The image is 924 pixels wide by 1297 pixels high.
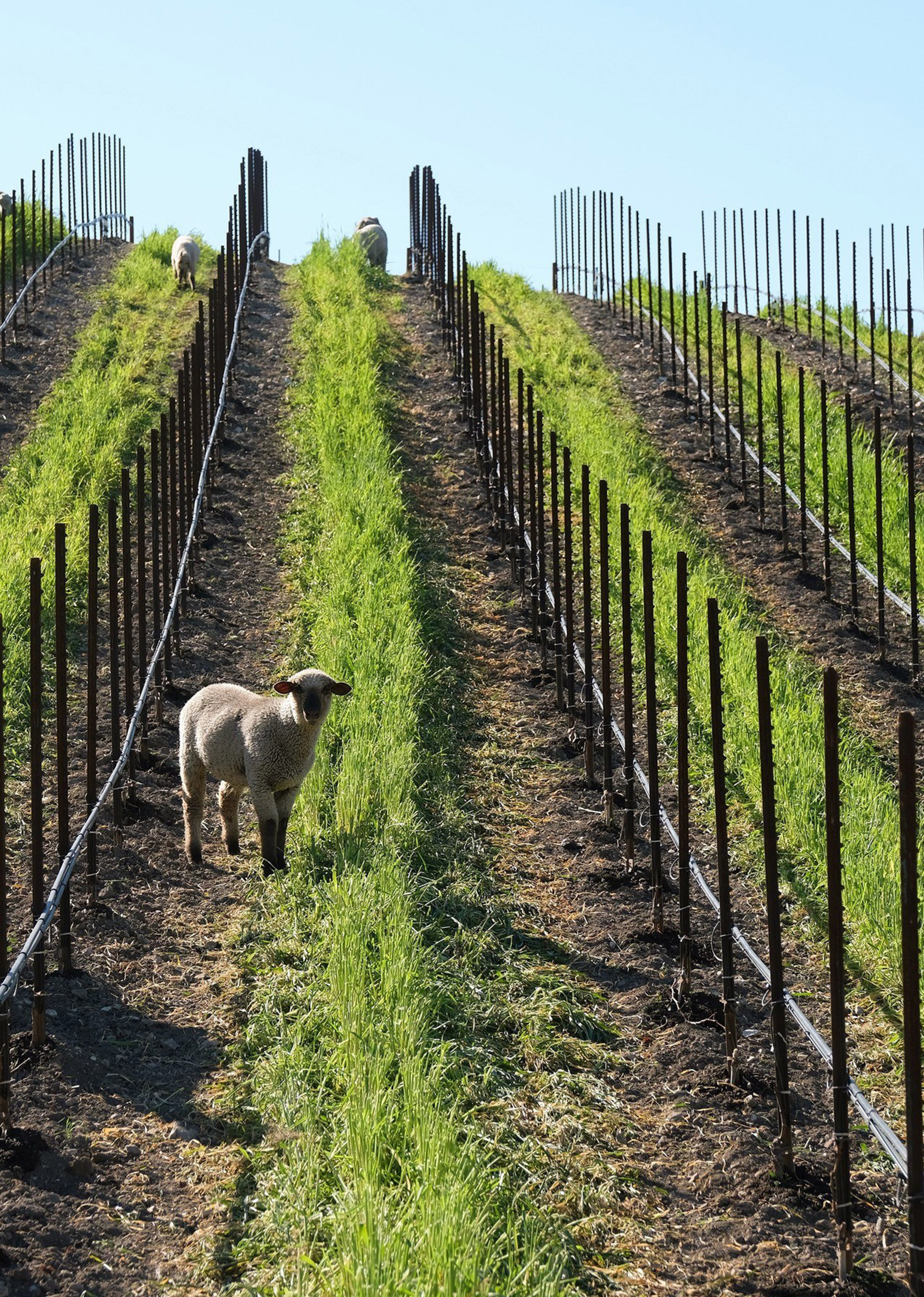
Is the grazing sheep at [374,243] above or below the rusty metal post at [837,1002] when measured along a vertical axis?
above

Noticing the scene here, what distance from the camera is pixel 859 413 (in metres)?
15.9

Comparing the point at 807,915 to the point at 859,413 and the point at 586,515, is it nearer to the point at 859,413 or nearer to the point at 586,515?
the point at 586,515

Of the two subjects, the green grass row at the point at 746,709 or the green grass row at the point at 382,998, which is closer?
the green grass row at the point at 382,998

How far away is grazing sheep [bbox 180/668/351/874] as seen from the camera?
7105 millimetres

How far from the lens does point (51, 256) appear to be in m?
20.6

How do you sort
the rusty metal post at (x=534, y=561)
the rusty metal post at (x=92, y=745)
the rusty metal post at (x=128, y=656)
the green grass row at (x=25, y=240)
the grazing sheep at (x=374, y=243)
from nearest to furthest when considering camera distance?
the rusty metal post at (x=92, y=745) < the rusty metal post at (x=128, y=656) < the rusty metal post at (x=534, y=561) < the green grass row at (x=25, y=240) < the grazing sheep at (x=374, y=243)

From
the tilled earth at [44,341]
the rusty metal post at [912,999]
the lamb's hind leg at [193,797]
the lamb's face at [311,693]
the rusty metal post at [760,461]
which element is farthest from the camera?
the tilled earth at [44,341]

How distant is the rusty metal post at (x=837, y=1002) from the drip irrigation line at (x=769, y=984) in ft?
0.65

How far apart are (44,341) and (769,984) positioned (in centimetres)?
1473

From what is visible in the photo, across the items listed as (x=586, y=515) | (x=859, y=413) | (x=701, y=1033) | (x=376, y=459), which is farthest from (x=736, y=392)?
(x=701, y=1033)

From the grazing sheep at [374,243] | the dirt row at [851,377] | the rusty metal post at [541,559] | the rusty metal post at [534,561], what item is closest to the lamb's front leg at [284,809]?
the rusty metal post at [541,559]

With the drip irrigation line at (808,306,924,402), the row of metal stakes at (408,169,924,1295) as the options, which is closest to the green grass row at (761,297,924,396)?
the drip irrigation line at (808,306,924,402)

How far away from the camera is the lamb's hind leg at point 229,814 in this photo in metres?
7.48

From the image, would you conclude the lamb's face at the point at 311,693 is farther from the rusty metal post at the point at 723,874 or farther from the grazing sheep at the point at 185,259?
the grazing sheep at the point at 185,259
